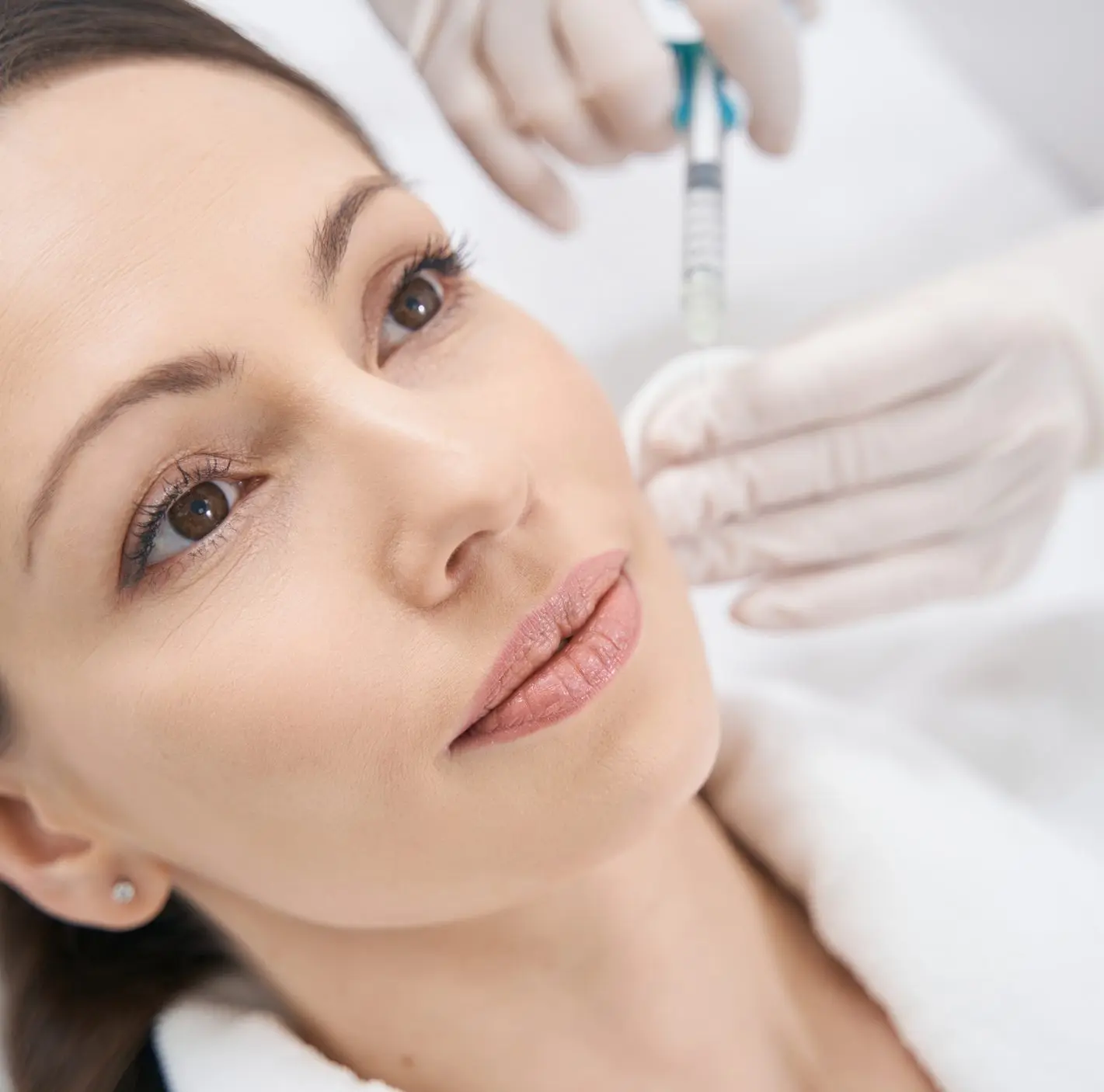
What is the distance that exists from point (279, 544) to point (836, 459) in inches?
23.4

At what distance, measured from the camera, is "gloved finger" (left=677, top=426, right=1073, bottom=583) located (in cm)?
107

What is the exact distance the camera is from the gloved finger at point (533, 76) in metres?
0.98

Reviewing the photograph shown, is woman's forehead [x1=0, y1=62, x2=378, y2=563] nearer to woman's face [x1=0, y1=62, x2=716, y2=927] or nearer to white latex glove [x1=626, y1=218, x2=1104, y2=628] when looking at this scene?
woman's face [x1=0, y1=62, x2=716, y2=927]

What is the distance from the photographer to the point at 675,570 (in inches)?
30.2

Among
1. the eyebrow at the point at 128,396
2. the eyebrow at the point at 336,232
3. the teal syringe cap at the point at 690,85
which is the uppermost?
the eyebrow at the point at 336,232

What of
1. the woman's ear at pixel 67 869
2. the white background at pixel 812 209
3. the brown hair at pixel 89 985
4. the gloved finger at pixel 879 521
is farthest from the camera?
the white background at pixel 812 209

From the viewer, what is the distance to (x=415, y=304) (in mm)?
775

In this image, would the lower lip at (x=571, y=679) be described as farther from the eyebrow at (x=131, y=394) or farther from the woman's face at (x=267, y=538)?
the eyebrow at (x=131, y=394)

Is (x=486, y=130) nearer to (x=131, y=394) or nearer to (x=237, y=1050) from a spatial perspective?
(x=131, y=394)

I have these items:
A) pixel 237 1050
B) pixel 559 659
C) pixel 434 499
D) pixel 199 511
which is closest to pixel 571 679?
pixel 559 659

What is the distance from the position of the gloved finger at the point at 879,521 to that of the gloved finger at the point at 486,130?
367 millimetres

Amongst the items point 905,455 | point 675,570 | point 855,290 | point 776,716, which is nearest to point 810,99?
point 855,290

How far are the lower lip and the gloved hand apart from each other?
497 millimetres

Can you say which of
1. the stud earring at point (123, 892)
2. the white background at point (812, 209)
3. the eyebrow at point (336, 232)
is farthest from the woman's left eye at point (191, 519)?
the white background at point (812, 209)
